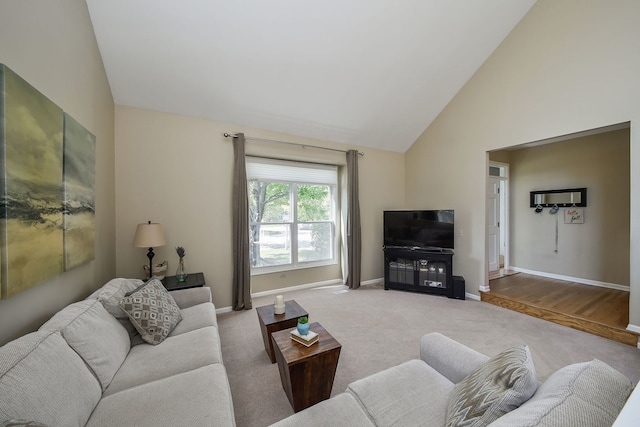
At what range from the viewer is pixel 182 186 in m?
3.38

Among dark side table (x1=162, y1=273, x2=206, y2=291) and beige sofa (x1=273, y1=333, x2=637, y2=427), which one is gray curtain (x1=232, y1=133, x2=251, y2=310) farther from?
beige sofa (x1=273, y1=333, x2=637, y2=427)

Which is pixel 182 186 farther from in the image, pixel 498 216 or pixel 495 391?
pixel 498 216

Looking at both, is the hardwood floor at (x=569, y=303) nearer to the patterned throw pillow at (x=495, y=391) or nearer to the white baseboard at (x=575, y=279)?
the white baseboard at (x=575, y=279)

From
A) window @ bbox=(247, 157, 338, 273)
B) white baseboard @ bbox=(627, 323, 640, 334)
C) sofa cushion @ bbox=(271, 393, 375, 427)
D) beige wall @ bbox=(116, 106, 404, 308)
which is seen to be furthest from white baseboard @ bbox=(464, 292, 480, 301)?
sofa cushion @ bbox=(271, 393, 375, 427)

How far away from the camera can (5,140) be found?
1.21m

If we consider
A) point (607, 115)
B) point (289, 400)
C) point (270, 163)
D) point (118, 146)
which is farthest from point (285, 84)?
point (607, 115)

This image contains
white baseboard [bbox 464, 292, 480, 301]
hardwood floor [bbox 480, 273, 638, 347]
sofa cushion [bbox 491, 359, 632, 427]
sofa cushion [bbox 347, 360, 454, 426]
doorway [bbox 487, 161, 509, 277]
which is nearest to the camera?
sofa cushion [bbox 491, 359, 632, 427]

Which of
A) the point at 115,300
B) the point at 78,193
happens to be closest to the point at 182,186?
the point at 78,193

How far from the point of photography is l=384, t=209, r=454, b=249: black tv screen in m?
4.16

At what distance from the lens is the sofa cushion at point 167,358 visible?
149 centimetres

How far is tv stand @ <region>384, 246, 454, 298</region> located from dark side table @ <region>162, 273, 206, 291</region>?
3.10m

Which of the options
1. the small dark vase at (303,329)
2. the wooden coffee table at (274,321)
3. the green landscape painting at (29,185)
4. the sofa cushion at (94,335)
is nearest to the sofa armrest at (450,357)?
the small dark vase at (303,329)

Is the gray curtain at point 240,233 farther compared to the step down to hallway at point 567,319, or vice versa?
the gray curtain at point 240,233

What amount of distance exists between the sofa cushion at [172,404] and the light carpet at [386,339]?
56 cm
